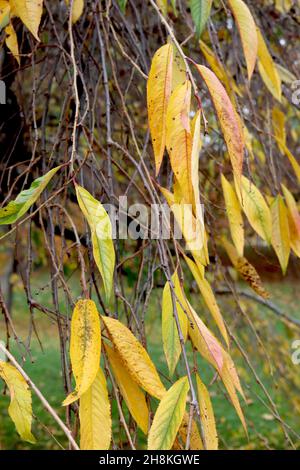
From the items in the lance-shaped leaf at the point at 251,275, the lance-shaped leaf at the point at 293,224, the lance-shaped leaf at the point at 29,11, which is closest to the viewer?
the lance-shaped leaf at the point at 29,11

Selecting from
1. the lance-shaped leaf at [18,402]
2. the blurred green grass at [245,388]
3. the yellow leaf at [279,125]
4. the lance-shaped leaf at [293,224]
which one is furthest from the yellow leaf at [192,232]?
the blurred green grass at [245,388]

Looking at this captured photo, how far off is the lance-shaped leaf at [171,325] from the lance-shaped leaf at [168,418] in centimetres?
6

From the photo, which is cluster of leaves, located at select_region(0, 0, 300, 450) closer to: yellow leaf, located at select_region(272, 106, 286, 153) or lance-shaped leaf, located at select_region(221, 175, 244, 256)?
lance-shaped leaf, located at select_region(221, 175, 244, 256)

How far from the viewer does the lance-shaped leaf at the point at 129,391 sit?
0.60 metres

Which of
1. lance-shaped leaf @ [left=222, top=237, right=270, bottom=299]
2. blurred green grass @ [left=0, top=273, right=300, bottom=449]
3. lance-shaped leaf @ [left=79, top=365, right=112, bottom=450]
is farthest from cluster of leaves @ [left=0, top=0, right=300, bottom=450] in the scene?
blurred green grass @ [left=0, top=273, right=300, bottom=449]

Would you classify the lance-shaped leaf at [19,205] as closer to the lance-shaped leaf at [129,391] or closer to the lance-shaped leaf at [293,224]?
the lance-shaped leaf at [129,391]

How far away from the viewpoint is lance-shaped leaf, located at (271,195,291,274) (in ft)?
2.91

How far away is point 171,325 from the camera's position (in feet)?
2.06

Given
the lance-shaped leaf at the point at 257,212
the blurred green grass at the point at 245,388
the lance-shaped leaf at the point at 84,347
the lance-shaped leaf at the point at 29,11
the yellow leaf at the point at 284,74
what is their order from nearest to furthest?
the lance-shaped leaf at the point at 84,347, the lance-shaped leaf at the point at 29,11, the lance-shaped leaf at the point at 257,212, the yellow leaf at the point at 284,74, the blurred green grass at the point at 245,388

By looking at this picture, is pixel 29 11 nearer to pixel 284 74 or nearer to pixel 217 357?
pixel 217 357

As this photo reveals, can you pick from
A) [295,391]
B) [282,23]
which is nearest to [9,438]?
[295,391]

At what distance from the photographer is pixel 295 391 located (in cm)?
262

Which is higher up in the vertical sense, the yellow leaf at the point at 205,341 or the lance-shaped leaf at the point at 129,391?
the yellow leaf at the point at 205,341
